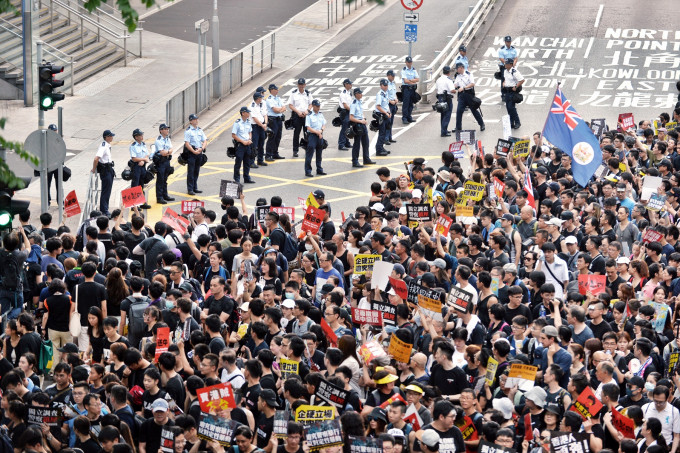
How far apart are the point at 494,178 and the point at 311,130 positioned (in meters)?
7.07

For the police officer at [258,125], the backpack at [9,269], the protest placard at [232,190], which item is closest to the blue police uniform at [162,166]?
the police officer at [258,125]

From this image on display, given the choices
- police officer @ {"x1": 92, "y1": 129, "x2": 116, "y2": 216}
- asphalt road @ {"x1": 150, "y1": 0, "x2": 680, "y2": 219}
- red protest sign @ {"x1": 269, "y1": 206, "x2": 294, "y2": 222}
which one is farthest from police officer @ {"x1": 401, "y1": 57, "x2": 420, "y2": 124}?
red protest sign @ {"x1": 269, "y1": 206, "x2": 294, "y2": 222}

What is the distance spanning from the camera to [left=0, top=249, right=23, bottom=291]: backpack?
14.7m

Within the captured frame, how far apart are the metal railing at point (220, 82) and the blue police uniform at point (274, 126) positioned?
7.75ft

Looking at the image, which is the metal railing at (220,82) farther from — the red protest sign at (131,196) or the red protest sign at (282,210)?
the red protest sign at (282,210)

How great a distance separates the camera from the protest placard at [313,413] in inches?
391

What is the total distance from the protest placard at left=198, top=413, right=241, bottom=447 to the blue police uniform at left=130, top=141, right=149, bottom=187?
12413 millimetres

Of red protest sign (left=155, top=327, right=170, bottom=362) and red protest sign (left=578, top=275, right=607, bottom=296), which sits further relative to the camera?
red protest sign (left=578, top=275, right=607, bottom=296)

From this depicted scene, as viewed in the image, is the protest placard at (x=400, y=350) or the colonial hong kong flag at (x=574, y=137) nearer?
the protest placard at (x=400, y=350)

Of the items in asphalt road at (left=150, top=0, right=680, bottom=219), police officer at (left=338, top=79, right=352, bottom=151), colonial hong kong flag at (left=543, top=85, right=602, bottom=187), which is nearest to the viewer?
colonial hong kong flag at (left=543, top=85, right=602, bottom=187)

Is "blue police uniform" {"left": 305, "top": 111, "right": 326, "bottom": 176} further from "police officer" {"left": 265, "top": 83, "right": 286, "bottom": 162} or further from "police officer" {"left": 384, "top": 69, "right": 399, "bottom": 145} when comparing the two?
"police officer" {"left": 384, "top": 69, "right": 399, "bottom": 145}

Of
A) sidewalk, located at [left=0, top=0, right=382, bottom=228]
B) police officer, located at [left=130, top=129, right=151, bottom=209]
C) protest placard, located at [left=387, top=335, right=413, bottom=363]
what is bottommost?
sidewalk, located at [left=0, top=0, right=382, bottom=228]

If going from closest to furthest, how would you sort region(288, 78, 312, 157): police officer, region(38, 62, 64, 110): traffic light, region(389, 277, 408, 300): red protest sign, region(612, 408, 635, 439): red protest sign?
region(612, 408, 635, 439): red protest sign
region(389, 277, 408, 300): red protest sign
region(38, 62, 64, 110): traffic light
region(288, 78, 312, 157): police officer

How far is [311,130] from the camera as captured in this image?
23906 mm
